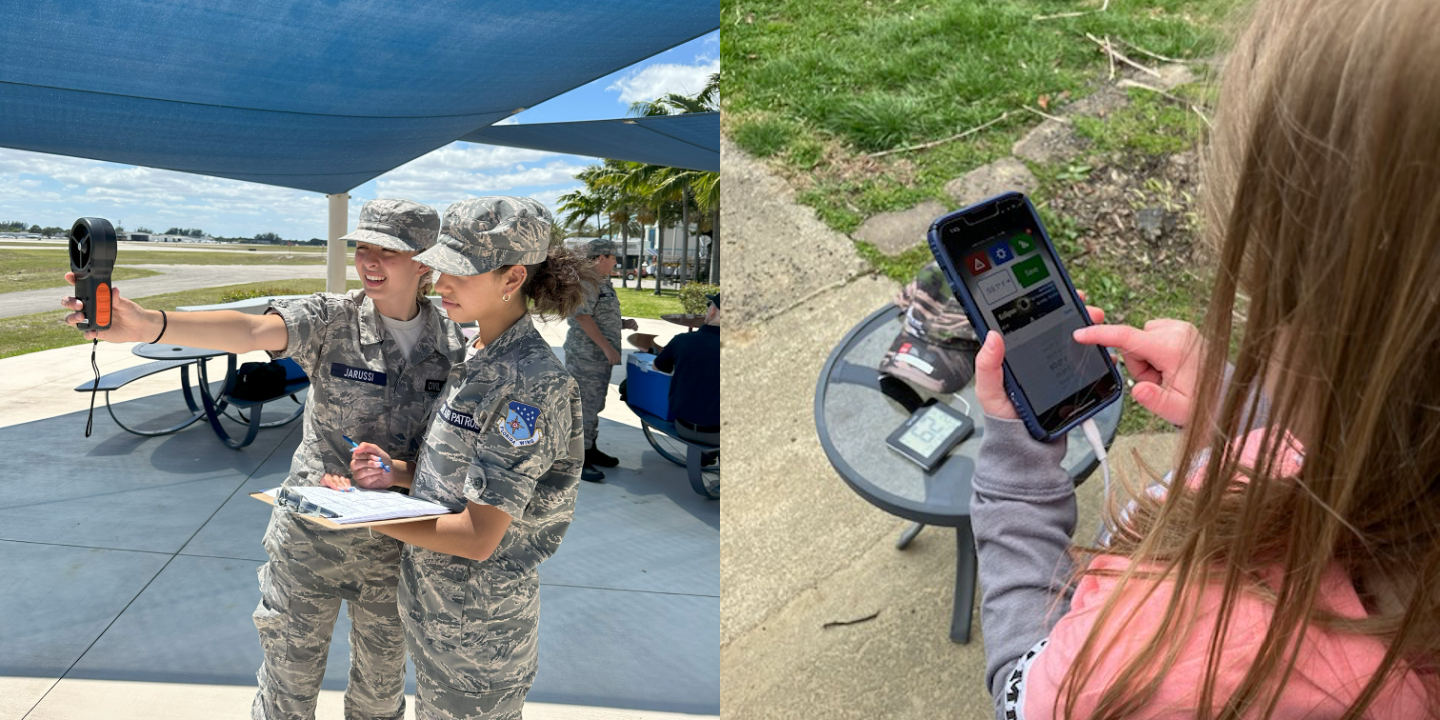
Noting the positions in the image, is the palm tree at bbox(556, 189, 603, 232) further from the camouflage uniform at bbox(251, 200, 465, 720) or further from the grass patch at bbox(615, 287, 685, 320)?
the camouflage uniform at bbox(251, 200, 465, 720)

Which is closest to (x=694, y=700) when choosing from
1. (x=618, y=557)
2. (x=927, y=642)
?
(x=927, y=642)

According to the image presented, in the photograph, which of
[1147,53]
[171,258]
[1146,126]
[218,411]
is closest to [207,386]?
[218,411]

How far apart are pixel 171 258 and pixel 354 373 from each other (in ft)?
91.5

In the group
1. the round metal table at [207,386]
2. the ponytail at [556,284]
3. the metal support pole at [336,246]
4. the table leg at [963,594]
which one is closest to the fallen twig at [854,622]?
the table leg at [963,594]

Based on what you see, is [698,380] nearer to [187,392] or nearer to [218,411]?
[218,411]

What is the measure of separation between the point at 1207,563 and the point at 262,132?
4.76m

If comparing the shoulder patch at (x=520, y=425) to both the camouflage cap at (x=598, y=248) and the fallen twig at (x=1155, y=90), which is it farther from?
the fallen twig at (x=1155, y=90)

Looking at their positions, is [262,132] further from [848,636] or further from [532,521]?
[848,636]

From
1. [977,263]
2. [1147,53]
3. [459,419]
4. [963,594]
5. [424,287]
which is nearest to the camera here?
[977,263]

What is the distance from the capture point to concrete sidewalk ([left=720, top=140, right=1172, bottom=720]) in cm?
253

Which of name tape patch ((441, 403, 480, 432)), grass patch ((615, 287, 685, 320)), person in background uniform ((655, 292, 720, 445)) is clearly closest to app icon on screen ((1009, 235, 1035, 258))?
name tape patch ((441, 403, 480, 432))

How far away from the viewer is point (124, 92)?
3.42 m

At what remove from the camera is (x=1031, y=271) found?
1.40 meters

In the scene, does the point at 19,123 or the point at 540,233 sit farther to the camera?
the point at 19,123
